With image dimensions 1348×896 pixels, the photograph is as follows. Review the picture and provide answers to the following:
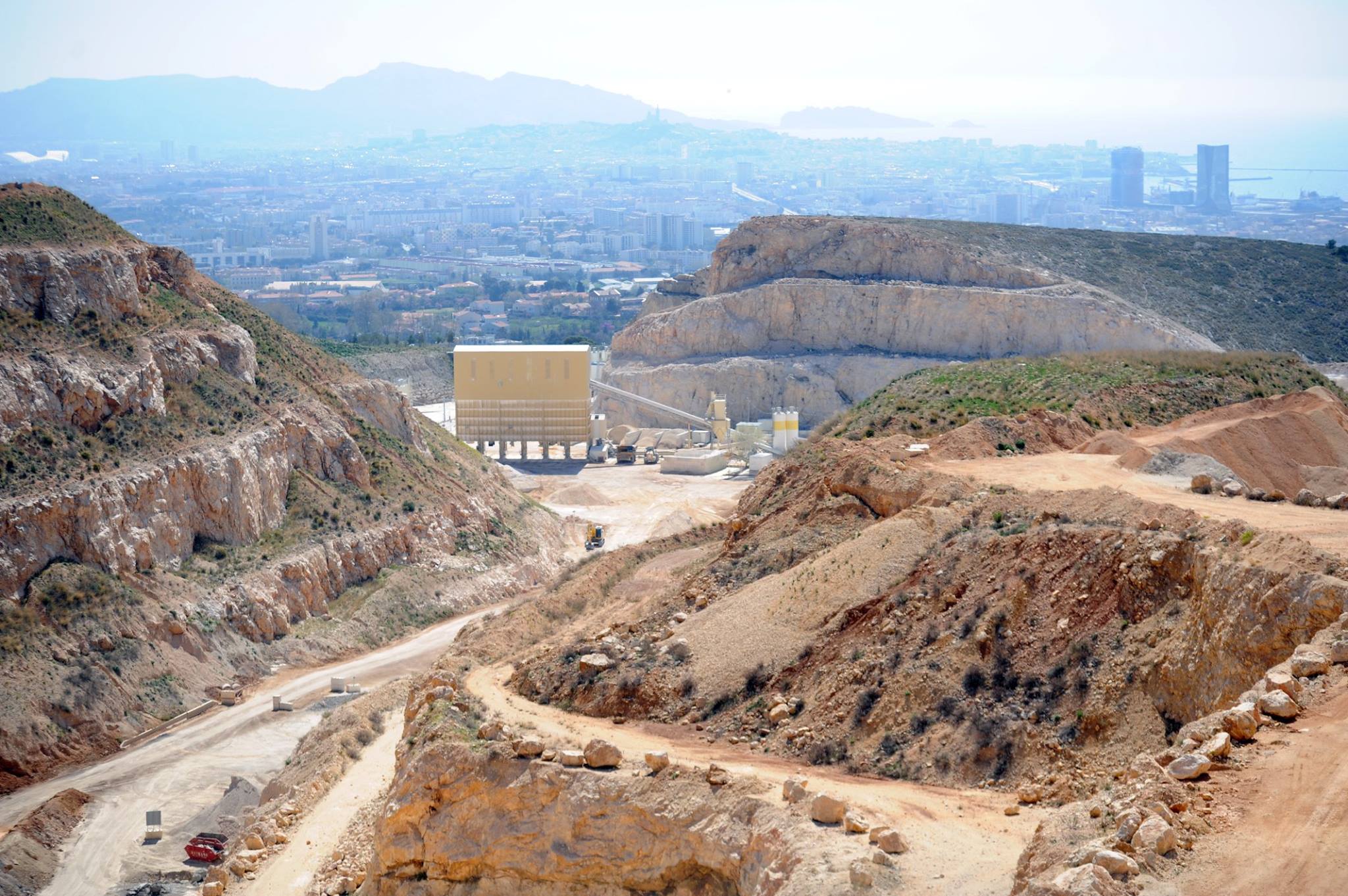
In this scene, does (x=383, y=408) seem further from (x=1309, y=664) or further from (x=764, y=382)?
(x=1309, y=664)

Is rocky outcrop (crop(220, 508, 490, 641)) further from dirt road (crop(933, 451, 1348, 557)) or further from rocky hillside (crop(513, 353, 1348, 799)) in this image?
dirt road (crop(933, 451, 1348, 557))

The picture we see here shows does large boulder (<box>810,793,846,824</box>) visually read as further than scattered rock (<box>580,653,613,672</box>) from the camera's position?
No

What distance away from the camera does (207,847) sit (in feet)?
116

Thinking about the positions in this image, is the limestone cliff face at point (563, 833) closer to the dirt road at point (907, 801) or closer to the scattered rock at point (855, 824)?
the scattered rock at point (855, 824)

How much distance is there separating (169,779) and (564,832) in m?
20.4

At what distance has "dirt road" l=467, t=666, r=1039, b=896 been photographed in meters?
18.1

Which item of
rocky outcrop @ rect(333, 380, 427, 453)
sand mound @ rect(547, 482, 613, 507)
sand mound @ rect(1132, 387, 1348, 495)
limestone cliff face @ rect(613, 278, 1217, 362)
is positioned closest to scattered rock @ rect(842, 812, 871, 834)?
sand mound @ rect(1132, 387, 1348, 495)

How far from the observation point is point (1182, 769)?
653 inches

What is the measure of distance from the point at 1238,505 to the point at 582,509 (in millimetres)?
48390

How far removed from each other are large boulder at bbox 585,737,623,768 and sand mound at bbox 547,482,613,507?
51.7 metres

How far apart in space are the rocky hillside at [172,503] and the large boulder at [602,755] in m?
21.8

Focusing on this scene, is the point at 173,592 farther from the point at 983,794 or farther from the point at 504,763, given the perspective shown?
the point at 983,794

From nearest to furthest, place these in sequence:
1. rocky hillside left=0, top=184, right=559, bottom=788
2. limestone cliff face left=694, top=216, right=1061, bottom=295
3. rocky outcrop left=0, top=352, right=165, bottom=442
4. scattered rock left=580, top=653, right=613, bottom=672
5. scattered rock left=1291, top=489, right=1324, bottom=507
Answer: scattered rock left=1291, top=489, right=1324, bottom=507, scattered rock left=580, top=653, right=613, bottom=672, rocky hillside left=0, top=184, right=559, bottom=788, rocky outcrop left=0, top=352, right=165, bottom=442, limestone cliff face left=694, top=216, right=1061, bottom=295

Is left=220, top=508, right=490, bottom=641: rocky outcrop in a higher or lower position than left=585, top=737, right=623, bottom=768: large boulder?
lower
